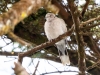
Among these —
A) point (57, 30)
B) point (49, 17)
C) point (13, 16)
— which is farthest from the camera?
point (57, 30)

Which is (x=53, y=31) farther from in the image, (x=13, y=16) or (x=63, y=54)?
(x=13, y=16)

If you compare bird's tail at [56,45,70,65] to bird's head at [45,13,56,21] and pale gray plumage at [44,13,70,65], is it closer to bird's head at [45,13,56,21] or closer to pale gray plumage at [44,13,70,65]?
pale gray plumage at [44,13,70,65]

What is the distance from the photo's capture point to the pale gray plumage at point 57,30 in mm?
2019

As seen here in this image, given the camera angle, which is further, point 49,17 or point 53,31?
point 53,31

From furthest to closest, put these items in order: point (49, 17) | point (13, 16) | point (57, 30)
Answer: point (57, 30)
point (49, 17)
point (13, 16)

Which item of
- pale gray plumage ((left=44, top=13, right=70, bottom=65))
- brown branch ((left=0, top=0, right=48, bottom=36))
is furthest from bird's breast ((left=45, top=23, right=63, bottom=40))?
brown branch ((left=0, top=0, right=48, bottom=36))

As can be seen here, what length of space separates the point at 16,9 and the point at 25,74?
52 millimetres

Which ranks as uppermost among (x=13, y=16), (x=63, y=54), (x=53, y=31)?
(x=53, y=31)

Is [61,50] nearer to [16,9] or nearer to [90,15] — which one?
[90,15]

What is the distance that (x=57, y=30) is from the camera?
2143mm

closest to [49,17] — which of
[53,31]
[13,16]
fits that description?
[53,31]

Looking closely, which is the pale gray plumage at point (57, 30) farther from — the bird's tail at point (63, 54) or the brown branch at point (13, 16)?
the brown branch at point (13, 16)

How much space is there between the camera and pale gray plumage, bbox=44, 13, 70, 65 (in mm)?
2019

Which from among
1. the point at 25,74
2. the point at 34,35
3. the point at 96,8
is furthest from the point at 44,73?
the point at 25,74
